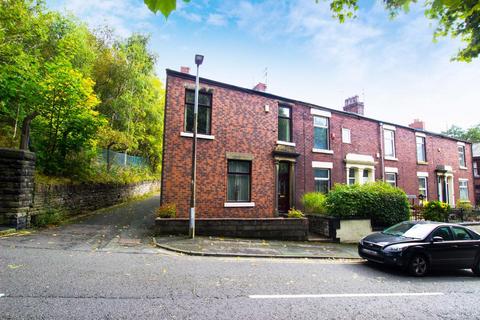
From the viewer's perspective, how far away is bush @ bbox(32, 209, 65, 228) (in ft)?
33.2

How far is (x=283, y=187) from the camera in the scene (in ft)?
48.4

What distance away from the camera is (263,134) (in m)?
14.0

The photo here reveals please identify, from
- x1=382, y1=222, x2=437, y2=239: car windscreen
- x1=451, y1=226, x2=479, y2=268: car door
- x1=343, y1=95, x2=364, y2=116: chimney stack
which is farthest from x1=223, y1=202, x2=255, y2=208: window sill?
x1=343, y1=95, x2=364, y2=116: chimney stack

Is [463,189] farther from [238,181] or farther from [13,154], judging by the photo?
[13,154]

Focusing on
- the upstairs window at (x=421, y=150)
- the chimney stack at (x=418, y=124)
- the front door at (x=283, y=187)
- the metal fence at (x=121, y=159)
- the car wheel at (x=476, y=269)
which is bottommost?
the car wheel at (x=476, y=269)

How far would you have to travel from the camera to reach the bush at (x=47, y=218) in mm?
Answer: 10125

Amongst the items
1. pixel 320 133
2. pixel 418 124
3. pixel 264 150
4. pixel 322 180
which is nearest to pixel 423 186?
pixel 418 124

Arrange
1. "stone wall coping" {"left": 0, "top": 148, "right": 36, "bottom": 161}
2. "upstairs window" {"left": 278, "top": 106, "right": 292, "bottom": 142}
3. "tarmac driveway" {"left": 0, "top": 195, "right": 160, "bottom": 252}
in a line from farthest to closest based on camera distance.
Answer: "upstairs window" {"left": 278, "top": 106, "right": 292, "bottom": 142}, "stone wall coping" {"left": 0, "top": 148, "right": 36, "bottom": 161}, "tarmac driveway" {"left": 0, "top": 195, "right": 160, "bottom": 252}

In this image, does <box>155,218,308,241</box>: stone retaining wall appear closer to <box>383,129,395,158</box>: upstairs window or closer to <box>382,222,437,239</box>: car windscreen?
<box>382,222,437,239</box>: car windscreen

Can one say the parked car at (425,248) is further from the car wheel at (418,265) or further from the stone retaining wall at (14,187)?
the stone retaining wall at (14,187)

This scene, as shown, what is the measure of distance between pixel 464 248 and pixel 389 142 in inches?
498

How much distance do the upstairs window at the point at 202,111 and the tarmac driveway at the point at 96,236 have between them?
16.4 feet

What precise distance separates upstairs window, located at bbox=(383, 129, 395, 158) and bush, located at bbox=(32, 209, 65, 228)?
65.2 ft

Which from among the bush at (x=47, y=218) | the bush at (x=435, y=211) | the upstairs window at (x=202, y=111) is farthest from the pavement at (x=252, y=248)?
the bush at (x=435, y=211)
